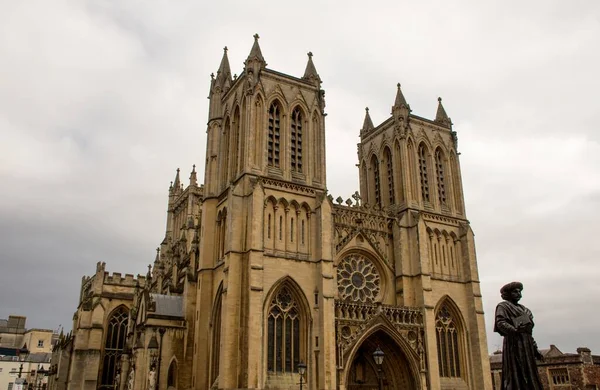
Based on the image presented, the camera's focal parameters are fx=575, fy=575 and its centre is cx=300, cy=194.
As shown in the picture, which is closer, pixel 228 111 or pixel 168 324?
pixel 168 324

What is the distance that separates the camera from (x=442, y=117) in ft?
162

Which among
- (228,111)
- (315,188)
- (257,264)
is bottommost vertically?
(257,264)

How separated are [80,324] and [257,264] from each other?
26305 mm

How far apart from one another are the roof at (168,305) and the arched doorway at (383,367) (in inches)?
469

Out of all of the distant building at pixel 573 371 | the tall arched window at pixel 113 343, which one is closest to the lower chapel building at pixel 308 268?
the tall arched window at pixel 113 343

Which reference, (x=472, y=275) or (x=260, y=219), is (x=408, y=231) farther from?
(x=260, y=219)

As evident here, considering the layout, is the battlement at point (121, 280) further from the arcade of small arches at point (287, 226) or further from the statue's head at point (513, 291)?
the statue's head at point (513, 291)

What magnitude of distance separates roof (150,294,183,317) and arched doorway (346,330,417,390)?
11907 mm

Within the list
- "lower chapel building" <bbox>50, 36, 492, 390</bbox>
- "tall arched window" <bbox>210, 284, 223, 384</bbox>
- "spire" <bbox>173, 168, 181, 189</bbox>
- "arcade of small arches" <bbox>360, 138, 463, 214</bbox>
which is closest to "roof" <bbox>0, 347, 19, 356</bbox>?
"spire" <bbox>173, 168, 181, 189</bbox>

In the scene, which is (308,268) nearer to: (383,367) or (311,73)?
(383,367)

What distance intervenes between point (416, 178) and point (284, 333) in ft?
56.1

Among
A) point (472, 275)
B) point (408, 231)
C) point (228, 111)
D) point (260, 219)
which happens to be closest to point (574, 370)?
point (472, 275)

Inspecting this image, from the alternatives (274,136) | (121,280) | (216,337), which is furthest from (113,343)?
(274,136)

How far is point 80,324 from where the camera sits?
5156 centimetres
